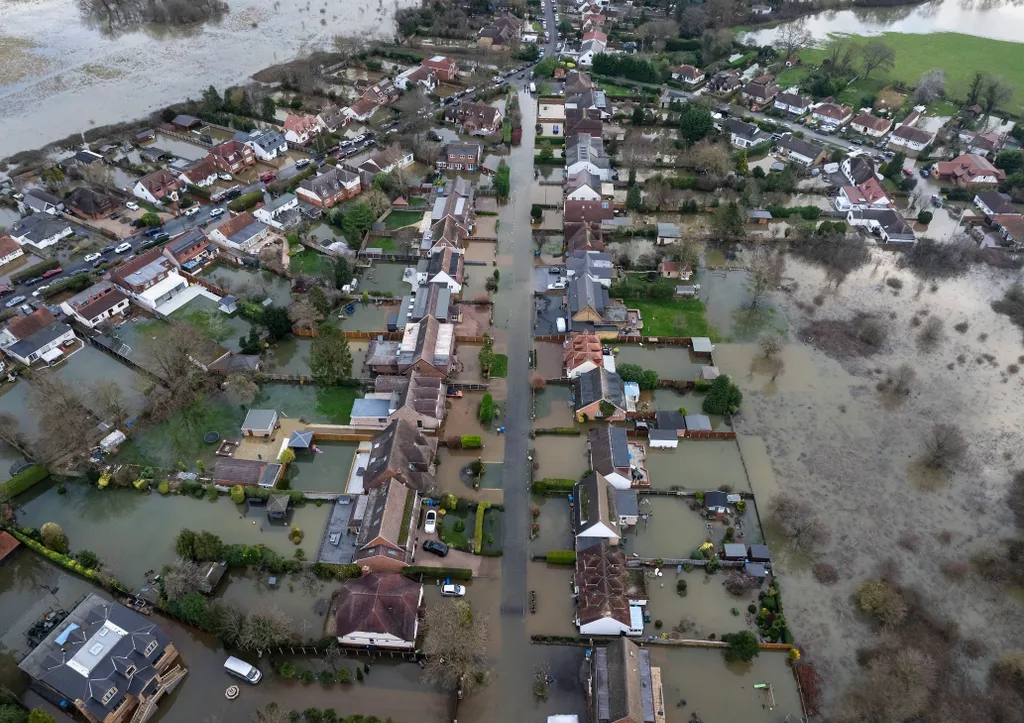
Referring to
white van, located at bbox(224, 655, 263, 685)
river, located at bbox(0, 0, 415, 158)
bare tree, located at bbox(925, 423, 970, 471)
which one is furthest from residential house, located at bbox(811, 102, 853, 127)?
white van, located at bbox(224, 655, 263, 685)

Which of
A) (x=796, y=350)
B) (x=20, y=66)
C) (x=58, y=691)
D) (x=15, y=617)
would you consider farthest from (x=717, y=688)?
(x=20, y=66)

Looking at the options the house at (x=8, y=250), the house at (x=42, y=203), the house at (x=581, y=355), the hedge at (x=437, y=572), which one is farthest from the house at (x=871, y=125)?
the house at (x=8, y=250)

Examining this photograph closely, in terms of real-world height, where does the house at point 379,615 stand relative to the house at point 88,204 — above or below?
below

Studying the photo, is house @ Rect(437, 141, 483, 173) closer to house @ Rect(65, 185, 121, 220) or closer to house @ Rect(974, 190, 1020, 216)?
house @ Rect(65, 185, 121, 220)

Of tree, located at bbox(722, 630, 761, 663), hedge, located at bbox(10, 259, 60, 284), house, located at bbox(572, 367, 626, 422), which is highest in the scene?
hedge, located at bbox(10, 259, 60, 284)

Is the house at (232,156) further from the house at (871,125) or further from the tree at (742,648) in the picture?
the house at (871,125)

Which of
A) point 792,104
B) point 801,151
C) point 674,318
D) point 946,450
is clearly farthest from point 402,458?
point 792,104

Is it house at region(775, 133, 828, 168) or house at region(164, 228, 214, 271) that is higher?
house at region(775, 133, 828, 168)

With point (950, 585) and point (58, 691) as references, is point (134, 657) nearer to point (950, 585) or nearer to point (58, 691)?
point (58, 691)
